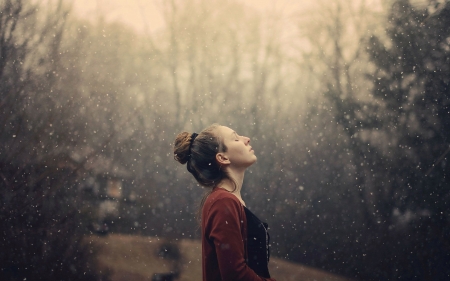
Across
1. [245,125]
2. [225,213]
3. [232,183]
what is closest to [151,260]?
[245,125]

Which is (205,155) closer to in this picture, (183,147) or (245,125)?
(183,147)

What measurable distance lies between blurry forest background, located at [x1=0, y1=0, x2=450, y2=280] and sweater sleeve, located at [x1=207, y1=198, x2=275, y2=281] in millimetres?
1336

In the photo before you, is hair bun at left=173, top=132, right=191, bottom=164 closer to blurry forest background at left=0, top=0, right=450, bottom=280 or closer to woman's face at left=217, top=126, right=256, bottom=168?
woman's face at left=217, top=126, right=256, bottom=168

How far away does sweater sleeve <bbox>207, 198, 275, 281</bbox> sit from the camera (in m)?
0.81

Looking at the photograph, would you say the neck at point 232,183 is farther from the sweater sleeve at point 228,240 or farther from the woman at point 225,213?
the sweater sleeve at point 228,240

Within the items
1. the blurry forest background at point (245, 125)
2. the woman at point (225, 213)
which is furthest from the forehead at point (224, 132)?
the blurry forest background at point (245, 125)

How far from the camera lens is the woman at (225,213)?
817mm

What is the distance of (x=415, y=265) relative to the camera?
1990 mm

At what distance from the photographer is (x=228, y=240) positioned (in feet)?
2.68

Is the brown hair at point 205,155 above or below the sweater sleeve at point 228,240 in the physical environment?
above

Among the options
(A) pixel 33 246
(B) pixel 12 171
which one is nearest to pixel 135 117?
(B) pixel 12 171

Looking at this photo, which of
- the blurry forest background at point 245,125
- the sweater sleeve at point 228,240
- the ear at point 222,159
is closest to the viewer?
the sweater sleeve at point 228,240

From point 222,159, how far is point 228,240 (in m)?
0.26

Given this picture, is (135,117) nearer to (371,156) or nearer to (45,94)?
(45,94)
